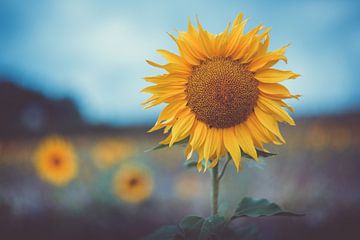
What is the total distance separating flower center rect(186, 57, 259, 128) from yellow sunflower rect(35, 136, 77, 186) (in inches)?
148

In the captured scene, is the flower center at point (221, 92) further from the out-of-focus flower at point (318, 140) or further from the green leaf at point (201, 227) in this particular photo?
the out-of-focus flower at point (318, 140)

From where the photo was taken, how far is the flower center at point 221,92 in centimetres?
192

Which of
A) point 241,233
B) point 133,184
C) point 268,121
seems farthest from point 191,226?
point 133,184

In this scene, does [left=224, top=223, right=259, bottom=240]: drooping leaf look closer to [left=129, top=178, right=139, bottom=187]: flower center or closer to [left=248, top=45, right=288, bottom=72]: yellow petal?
[left=248, top=45, right=288, bottom=72]: yellow petal

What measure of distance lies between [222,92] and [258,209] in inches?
24.8

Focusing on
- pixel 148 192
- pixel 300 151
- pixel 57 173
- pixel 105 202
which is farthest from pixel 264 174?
pixel 57 173

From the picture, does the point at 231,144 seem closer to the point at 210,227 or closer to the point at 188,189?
the point at 210,227

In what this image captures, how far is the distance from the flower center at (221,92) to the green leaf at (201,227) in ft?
1.59

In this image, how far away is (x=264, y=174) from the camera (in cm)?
706

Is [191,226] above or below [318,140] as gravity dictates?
below

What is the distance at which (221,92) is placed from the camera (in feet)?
6.28

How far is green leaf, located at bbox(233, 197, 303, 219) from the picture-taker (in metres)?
1.83

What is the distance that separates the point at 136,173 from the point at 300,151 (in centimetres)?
427

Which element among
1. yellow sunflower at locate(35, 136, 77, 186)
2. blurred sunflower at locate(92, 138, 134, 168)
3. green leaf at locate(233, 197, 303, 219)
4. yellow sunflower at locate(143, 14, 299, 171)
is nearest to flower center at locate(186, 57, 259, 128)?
yellow sunflower at locate(143, 14, 299, 171)
